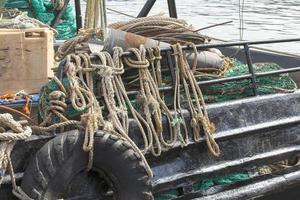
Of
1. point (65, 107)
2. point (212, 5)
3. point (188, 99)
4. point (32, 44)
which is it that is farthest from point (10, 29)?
point (212, 5)

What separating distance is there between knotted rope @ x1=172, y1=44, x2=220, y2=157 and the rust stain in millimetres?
235

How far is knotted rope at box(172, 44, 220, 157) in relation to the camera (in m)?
4.14

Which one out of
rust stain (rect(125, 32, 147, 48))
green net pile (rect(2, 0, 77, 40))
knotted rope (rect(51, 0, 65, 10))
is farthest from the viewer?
knotted rope (rect(51, 0, 65, 10))

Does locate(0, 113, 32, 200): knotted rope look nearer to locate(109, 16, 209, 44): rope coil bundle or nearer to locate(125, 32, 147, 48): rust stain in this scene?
locate(125, 32, 147, 48): rust stain

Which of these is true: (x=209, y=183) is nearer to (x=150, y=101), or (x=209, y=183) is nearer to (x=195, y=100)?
(x=195, y=100)

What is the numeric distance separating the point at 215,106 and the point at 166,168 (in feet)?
2.05

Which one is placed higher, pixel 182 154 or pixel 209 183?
pixel 182 154

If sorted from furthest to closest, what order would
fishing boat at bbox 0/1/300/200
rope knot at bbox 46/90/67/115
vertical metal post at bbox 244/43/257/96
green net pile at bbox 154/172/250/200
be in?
vertical metal post at bbox 244/43/257/96
green net pile at bbox 154/172/250/200
rope knot at bbox 46/90/67/115
fishing boat at bbox 0/1/300/200

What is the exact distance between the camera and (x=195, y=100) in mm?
4195

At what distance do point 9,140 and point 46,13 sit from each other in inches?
194

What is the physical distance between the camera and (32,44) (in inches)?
177

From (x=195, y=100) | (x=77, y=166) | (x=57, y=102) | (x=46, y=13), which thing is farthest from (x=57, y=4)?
(x=77, y=166)

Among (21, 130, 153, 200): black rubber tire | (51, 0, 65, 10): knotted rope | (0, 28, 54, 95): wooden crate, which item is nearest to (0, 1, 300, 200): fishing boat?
(21, 130, 153, 200): black rubber tire

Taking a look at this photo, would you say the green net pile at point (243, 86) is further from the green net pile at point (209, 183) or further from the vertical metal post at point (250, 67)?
the green net pile at point (209, 183)
